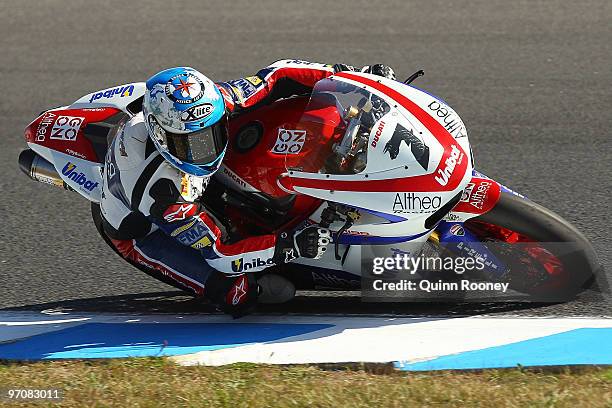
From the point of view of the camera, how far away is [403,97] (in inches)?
207

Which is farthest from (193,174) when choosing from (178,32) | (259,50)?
(178,32)

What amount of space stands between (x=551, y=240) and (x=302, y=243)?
1224 mm

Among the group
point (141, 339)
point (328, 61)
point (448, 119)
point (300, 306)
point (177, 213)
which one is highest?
point (328, 61)

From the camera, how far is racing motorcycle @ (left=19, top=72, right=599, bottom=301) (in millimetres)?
5047

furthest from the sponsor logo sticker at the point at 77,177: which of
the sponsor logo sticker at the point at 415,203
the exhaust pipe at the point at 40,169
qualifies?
the sponsor logo sticker at the point at 415,203

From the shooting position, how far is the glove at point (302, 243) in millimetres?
5168

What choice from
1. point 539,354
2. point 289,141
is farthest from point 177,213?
point 539,354

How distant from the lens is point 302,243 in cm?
517

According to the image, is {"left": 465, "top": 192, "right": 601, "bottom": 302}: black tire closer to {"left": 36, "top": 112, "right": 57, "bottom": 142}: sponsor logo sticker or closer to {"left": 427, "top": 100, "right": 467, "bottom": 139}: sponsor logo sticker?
{"left": 427, "top": 100, "right": 467, "bottom": 139}: sponsor logo sticker

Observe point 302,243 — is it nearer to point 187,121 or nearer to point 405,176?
point 405,176

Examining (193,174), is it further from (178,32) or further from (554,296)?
(178,32)

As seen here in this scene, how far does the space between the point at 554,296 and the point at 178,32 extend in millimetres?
6300

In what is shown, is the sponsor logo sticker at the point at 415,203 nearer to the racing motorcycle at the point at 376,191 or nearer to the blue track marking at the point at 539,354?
the racing motorcycle at the point at 376,191

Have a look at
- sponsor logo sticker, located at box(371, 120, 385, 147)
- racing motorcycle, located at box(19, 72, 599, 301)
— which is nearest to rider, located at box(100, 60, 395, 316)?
racing motorcycle, located at box(19, 72, 599, 301)
